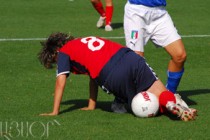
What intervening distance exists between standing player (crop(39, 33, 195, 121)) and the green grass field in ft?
0.97

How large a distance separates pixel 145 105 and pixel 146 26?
4.63 feet

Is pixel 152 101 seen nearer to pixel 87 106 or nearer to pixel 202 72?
pixel 87 106

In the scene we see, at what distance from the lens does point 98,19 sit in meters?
17.4

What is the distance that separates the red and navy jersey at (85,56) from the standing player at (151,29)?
2.16ft

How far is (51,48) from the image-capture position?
877 cm

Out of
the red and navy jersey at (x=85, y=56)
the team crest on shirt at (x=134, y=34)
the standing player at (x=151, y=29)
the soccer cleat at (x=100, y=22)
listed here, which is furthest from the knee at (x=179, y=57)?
the soccer cleat at (x=100, y=22)

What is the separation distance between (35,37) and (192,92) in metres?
5.36

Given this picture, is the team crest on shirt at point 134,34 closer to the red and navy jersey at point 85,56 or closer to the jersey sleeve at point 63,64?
the red and navy jersey at point 85,56

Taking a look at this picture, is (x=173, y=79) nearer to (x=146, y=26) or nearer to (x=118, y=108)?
(x=146, y=26)

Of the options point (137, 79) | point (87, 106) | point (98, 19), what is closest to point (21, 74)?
point (87, 106)

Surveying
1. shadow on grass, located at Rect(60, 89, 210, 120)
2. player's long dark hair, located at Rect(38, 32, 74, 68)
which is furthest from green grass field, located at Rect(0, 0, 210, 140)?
player's long dark hair, located at Rect(38, 32, 74, 68)

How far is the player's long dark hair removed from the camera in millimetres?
8719

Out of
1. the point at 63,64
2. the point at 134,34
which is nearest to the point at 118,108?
the point at 63,64

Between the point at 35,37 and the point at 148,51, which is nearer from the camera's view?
the point at 148,51
